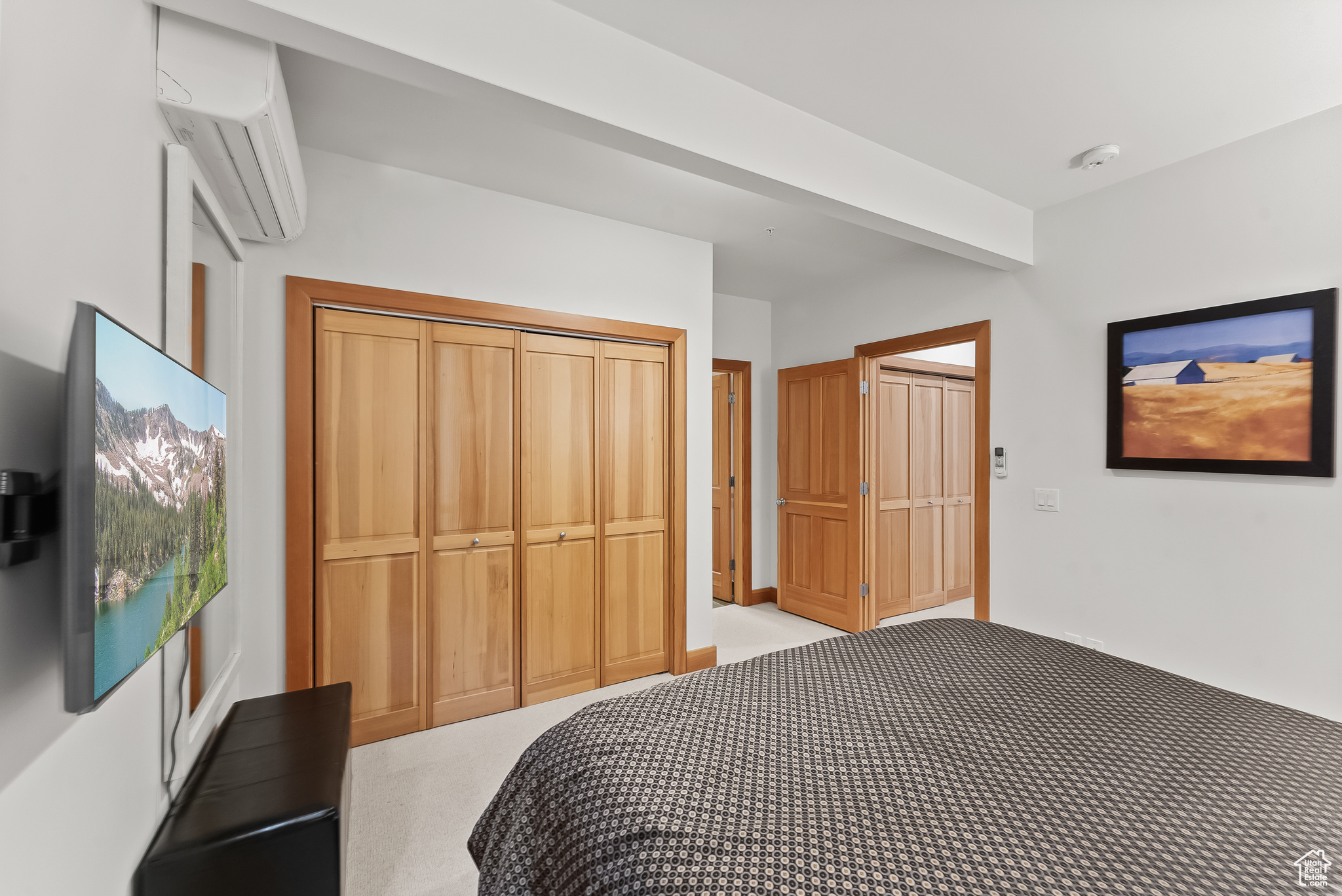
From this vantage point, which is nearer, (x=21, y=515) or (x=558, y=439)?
(x=21, y=515)

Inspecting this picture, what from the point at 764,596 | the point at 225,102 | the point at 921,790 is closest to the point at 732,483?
the point at 764,596

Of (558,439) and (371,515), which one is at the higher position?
(558,439)

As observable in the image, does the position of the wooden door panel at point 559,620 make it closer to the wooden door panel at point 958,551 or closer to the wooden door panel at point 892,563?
the wooden door panel at point 892,563

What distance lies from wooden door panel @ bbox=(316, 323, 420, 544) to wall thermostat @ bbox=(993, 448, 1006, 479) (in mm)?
3205

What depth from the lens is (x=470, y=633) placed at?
9.53 feet

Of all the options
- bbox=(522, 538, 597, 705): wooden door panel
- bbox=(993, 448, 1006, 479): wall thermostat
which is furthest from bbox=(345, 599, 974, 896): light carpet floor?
bbox=(993, 448, 1006, 479): wall thermostat

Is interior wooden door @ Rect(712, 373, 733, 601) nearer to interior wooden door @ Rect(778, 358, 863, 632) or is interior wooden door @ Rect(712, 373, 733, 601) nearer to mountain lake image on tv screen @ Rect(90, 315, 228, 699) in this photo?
interior wooden door @ Rect(778, 358, 863, 632)

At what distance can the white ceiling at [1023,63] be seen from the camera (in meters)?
1.74

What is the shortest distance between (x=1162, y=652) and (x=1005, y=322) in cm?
184

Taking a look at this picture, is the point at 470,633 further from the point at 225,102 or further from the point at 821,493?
the point at 821,493

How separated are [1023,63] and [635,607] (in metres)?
3.08

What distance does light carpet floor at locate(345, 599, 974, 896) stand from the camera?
6.15ft

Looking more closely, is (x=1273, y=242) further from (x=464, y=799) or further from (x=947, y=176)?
(x=464, y=799)

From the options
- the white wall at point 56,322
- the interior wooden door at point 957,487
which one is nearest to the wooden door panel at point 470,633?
the white wall at point 56,322
